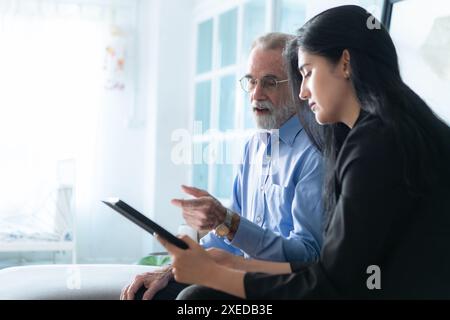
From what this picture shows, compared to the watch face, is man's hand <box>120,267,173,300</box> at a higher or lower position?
lower

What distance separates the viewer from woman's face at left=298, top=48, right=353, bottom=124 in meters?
1.11

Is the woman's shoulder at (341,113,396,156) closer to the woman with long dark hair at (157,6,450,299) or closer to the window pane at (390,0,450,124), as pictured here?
the woman with long dark hair at (157,6,450,299)

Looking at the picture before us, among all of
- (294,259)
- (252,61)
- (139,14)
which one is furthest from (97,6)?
(294,259)

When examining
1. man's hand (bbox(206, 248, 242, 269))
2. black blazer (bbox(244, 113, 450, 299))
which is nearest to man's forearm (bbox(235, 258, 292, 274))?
man's hand (bbox(206, 248, 242, 269))

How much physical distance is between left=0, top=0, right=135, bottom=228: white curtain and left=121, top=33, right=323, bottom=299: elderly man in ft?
9.42

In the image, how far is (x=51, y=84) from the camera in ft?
14.8

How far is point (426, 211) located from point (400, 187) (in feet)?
0.23

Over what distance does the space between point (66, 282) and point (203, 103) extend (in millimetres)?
2790

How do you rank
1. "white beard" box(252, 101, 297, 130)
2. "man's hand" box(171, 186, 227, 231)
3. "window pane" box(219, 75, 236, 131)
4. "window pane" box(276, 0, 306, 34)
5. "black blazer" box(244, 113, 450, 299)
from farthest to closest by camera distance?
"window pane" box(219, 75, 236, 131), "window pane" box(276, 0, 306, 34), "white beard" box(252, 101, 297, 130), "man's hand" box(171, 186, 227, 231), "black blazer" box(244, 113, 450, 299)

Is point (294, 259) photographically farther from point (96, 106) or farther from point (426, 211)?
point (96, 106)

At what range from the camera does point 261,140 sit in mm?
1673

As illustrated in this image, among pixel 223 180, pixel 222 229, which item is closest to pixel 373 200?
pixel 222 229

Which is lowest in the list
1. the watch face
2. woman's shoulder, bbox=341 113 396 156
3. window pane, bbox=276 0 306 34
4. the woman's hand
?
the woman's hand

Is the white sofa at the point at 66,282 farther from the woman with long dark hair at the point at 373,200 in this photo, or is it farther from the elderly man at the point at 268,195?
the woman with long dark hair at the point at 373,200
